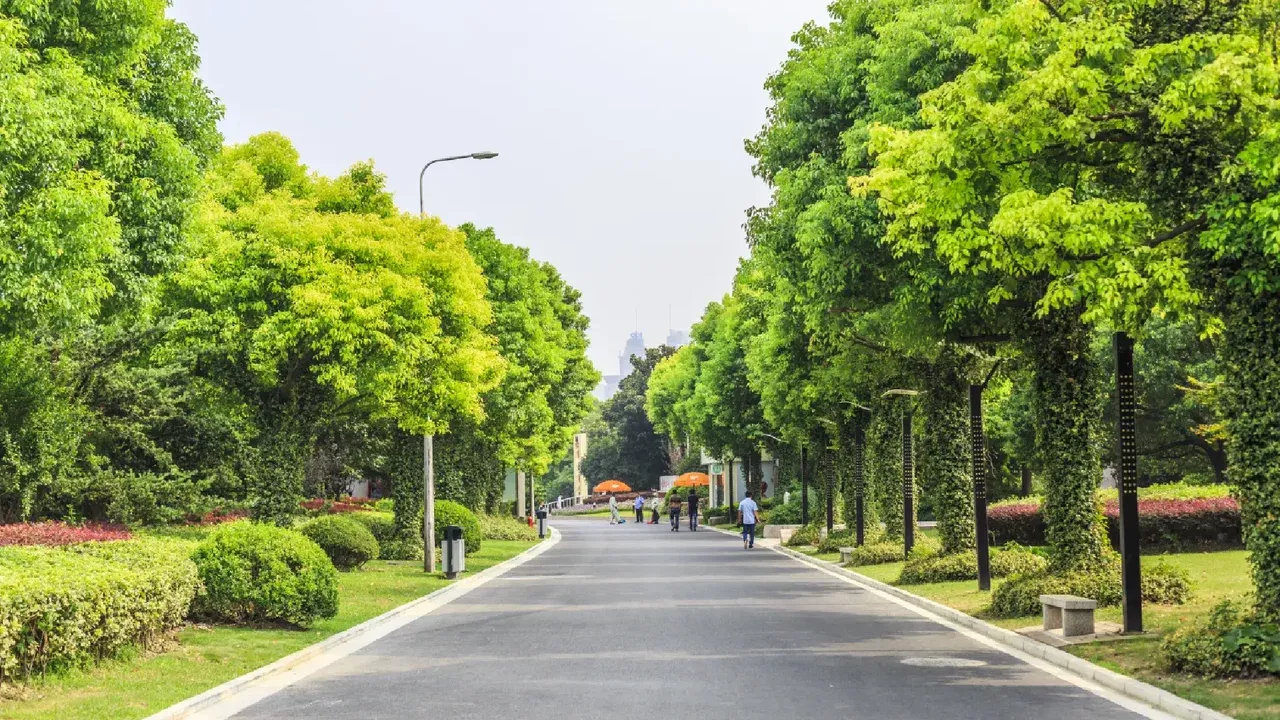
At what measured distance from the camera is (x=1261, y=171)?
12109mm

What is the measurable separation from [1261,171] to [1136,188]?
10.6 ft

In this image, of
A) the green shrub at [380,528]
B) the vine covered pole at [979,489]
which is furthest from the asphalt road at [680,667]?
the green shrub at [380,528]

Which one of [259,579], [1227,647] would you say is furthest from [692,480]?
[1227,647]

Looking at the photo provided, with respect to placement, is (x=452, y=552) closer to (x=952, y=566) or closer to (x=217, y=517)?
(x=952, y=566)

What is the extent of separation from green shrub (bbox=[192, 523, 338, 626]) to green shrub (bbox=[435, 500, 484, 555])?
18.0 metres

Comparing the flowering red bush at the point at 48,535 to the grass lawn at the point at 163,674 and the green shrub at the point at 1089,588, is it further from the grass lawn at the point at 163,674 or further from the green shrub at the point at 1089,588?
the green shrub at the point at 1089,588

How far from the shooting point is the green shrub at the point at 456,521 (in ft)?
125

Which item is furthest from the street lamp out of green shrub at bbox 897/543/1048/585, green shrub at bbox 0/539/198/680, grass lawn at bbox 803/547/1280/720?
green shrub at bbox 0/539/198/680

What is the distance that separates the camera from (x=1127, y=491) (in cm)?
1652

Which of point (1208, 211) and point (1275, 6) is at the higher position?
point (1275, 6)

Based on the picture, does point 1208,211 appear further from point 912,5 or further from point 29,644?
point 912,5

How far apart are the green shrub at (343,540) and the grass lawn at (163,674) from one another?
6.77 m

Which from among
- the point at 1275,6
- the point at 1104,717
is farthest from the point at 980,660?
the point at 1275,6

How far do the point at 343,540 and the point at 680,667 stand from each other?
16737mm
